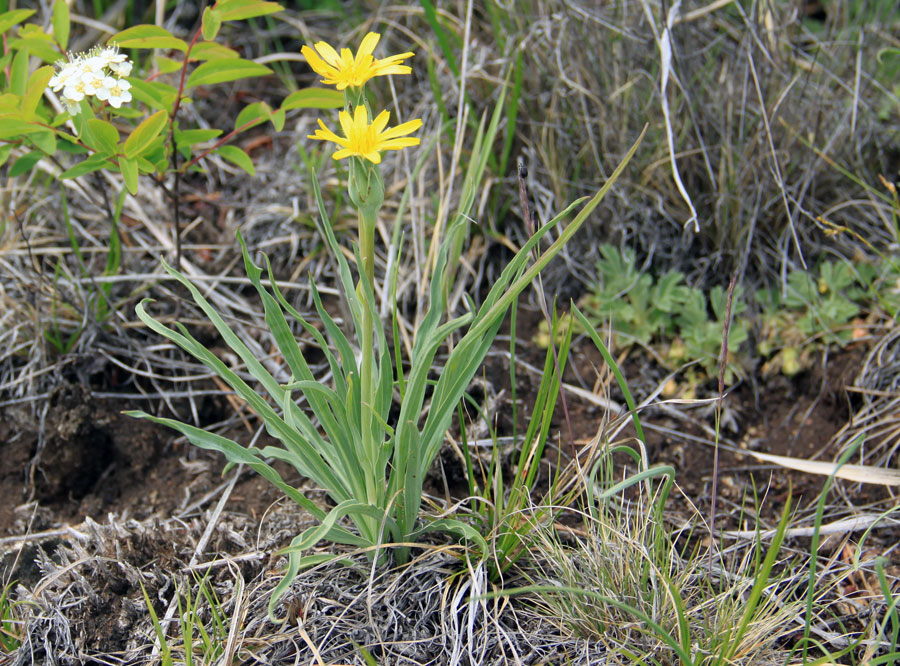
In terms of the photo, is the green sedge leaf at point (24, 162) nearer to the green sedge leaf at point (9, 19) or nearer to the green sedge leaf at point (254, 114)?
the green sedge leaf at point (9, 19)

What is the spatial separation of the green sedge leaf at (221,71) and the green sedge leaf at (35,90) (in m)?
0.26

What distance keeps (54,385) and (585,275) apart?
4.64 ft

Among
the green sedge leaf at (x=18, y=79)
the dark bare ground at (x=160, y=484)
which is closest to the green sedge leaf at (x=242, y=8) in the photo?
the green sedge leaf at (x=18, y=79)

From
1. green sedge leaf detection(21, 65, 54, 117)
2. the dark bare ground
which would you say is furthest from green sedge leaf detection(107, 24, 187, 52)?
the dark bare ground

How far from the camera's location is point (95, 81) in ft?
4.68

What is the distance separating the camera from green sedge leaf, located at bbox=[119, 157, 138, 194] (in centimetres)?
143

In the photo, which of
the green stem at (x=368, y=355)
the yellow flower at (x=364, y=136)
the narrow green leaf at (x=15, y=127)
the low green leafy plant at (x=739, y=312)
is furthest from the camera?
the low green leafy plant at (x=739, y=312)

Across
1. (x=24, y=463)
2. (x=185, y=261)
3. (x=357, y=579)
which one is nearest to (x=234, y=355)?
(x=185, y=261)

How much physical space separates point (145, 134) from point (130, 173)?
84 millimetres

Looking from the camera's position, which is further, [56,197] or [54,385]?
[56,197]

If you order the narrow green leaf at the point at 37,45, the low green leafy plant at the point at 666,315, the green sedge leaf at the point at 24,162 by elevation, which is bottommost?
the low green leafy plant at the point at 666,315

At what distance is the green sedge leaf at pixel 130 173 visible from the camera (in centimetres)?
143

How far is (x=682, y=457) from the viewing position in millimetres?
1771

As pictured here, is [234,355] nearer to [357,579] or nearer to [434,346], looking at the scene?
[357,579]
